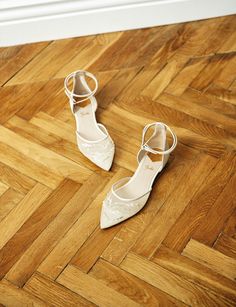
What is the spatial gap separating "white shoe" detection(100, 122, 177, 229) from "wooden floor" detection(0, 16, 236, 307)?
31 mm

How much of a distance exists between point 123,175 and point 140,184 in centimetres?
7

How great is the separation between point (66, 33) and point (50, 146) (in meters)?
0.54

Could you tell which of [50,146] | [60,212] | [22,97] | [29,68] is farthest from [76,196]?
[29,68]

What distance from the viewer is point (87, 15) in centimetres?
162

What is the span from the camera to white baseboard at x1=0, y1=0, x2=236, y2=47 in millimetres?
1590

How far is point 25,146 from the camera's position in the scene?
1.33 meters

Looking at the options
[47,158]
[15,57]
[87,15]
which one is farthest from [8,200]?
[87,15]

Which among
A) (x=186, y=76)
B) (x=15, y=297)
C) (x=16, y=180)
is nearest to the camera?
(x=15, y=297)

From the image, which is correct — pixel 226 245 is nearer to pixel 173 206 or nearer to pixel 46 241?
pixel 173 206

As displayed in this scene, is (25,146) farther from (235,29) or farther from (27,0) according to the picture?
(235,29)

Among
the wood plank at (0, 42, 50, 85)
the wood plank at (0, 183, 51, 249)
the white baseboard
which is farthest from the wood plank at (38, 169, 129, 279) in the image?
the white baseboard

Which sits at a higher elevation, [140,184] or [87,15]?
[87,15]

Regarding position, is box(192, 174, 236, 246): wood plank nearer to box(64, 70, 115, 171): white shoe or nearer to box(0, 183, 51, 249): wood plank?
box(64, 70, 115, 171): white shoe

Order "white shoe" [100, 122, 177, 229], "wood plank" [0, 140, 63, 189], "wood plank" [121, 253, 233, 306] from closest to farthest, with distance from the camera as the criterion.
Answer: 1. "wood plank" [121, 253, 233, 306]
2. "white shoe" [100, 122, 177, 229]
3. "wood plank" [0, 140, 63, 189]
